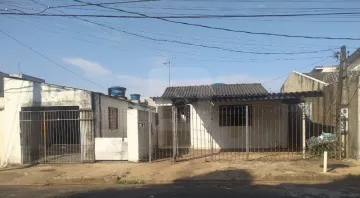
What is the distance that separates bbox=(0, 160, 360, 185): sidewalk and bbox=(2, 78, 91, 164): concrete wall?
97cm

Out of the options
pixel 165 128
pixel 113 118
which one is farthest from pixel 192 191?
pixel 165 128

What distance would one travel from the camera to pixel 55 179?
977 centimetres

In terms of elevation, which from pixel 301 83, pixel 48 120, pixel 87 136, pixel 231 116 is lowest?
pixel 87 136

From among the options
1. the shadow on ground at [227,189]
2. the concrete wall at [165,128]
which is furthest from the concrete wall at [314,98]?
the concrete wall at [165,128]

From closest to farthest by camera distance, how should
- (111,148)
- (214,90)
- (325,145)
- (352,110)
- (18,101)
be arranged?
1. (352,110)
2. (325,145)
3. (111,148)
4. (18,101)
5. (214,90)

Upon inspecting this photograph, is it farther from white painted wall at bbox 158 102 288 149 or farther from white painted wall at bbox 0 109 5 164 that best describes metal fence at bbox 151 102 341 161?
white painted wall at bbox 0 109 5 164

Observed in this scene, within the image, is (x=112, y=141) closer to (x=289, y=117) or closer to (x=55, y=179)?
(x=55, y=179)

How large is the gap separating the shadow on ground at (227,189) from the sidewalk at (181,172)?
0.22ft

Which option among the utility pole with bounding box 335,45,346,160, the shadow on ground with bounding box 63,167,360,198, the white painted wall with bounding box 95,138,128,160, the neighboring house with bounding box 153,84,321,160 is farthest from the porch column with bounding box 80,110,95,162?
the utility pole with bounding box 335,45,346,160

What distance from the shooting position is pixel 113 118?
1491 centimetres

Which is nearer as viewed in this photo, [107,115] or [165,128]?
[107,115]

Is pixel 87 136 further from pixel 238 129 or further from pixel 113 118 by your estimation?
pixel 238 129

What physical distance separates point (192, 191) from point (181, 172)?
2187 mm

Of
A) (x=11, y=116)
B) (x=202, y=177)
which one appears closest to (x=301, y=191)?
(x=202, y=177)
